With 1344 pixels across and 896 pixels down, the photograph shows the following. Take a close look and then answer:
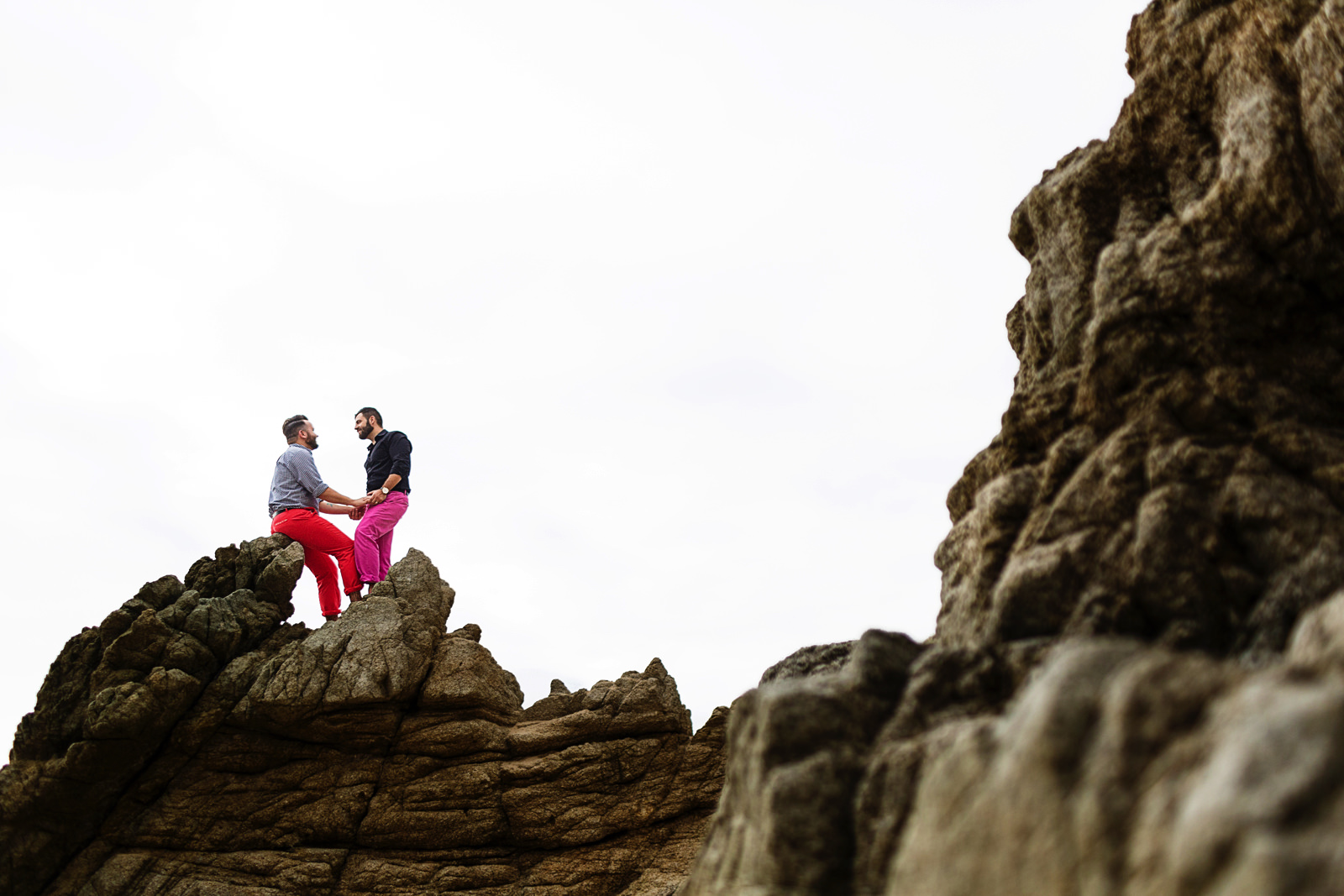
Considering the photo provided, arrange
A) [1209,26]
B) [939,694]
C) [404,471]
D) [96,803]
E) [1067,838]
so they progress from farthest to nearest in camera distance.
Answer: [404,471] → [96,803] → [1209,26] → [939,694] → [1067,838]

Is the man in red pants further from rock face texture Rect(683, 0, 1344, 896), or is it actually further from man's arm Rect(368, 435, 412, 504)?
rock face texture Rect(683, 0, 1344, 896)

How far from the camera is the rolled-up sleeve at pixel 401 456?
26938mm

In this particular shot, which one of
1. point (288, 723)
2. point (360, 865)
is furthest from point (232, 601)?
point (360, 865)

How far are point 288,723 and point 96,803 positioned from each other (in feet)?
14.9

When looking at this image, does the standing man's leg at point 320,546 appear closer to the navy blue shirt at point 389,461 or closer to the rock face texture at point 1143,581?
the navy blue shirt at point 389,461

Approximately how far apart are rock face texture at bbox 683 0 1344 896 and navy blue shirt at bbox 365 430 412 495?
15.2 meters

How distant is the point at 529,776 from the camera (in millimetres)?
24016

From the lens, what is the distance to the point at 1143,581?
33.7 ft

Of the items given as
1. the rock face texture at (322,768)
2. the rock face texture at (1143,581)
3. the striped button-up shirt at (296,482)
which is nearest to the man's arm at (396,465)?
the striped button-up shirt at (296,482)

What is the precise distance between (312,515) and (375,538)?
1.70m

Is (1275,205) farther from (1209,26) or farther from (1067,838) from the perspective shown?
(1067,838)

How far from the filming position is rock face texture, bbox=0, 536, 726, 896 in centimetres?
2262

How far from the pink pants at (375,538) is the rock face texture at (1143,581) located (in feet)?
48.7

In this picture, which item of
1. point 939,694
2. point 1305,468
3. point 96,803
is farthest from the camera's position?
point 96,803
